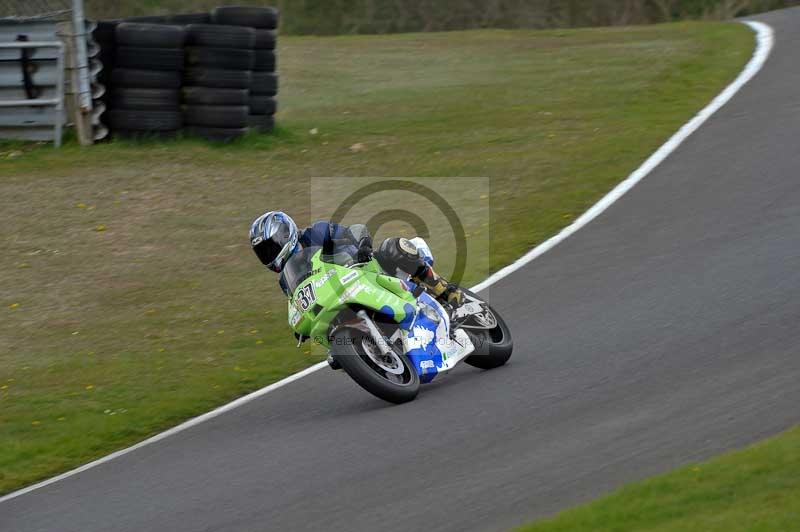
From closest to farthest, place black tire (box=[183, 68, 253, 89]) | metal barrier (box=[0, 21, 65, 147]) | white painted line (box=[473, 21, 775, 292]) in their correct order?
white painted line (box=[473, 21, 775, 292]), black tire (box=[183, 68, 253, 89]), metal barrier (box=[0, 21, 65, 147])

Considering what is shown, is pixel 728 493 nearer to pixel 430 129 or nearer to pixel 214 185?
pixel 214 185

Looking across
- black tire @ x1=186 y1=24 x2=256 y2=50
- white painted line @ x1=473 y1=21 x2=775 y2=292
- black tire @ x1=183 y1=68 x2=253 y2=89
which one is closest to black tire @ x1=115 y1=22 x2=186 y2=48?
black tire @ x1=186 y1=24 x2=256 y2=50

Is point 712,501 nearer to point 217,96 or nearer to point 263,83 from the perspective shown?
point 217,96

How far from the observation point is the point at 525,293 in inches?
396

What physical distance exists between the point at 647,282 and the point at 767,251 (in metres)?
1.06

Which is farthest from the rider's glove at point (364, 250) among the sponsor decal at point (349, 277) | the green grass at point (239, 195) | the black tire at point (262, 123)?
the black tire at point (262, 123)

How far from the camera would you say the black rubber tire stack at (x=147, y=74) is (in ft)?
49.8

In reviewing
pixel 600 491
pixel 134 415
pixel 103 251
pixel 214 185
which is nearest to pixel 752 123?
pixel 214 185

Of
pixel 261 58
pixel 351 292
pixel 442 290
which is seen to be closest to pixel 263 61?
pixel 261 58

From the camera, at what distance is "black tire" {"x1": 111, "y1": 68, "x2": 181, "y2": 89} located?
15.2 m

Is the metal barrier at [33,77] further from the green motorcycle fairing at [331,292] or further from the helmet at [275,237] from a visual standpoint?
the green motorcycle fairing at [331,292]

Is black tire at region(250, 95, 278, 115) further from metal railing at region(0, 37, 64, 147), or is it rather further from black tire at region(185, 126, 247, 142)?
metal railing at region(0, 37, 64, 147)

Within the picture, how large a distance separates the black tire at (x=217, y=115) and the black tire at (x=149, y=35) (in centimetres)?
90

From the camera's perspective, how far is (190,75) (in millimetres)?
15453
